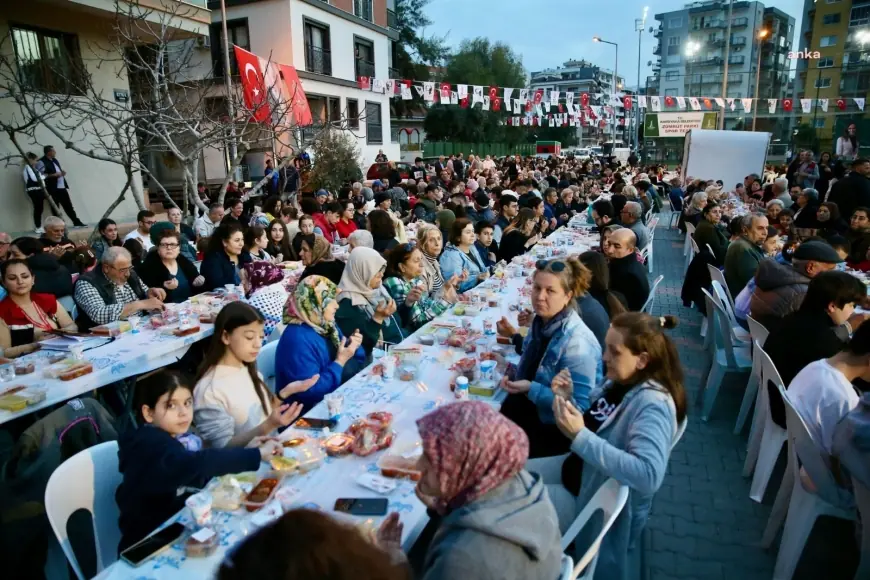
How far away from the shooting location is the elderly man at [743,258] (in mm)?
6566

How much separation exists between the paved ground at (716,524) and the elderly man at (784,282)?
1.12 meters

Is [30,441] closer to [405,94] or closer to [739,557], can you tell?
[739,557]

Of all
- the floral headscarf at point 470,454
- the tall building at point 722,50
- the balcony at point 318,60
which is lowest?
the floral headscarf at point 470,454

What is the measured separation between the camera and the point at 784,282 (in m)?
4.83

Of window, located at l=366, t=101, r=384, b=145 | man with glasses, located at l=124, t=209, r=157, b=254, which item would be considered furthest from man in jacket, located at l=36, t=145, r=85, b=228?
window, located at l=366, t=101, r=384, b=145

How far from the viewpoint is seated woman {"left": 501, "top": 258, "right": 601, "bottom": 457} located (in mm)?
3422

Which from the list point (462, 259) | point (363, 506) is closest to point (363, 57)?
point (462, 259)

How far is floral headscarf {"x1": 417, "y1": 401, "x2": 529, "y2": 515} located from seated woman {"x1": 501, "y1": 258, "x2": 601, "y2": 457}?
4.98 ft

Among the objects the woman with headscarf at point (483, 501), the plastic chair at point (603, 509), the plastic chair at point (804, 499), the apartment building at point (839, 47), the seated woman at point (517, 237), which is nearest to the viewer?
the woman with headscarf at point (483, 501)

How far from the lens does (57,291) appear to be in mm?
6031

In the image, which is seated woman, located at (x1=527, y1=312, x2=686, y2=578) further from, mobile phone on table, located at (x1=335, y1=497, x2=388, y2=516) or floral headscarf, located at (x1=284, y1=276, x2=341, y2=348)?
floral headscarf, located at (x1=284, y1=276, x2=341, y2=348)

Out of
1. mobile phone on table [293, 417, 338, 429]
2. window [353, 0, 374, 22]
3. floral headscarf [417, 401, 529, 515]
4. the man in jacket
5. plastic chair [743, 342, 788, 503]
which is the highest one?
window [353, 0, 374, 22]

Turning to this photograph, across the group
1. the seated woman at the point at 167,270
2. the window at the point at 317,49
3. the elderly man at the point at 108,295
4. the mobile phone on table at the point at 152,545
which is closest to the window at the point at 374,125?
the window at the point at 317,49

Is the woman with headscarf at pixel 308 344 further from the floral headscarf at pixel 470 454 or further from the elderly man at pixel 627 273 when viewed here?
the elderly man at pixel 627 273
